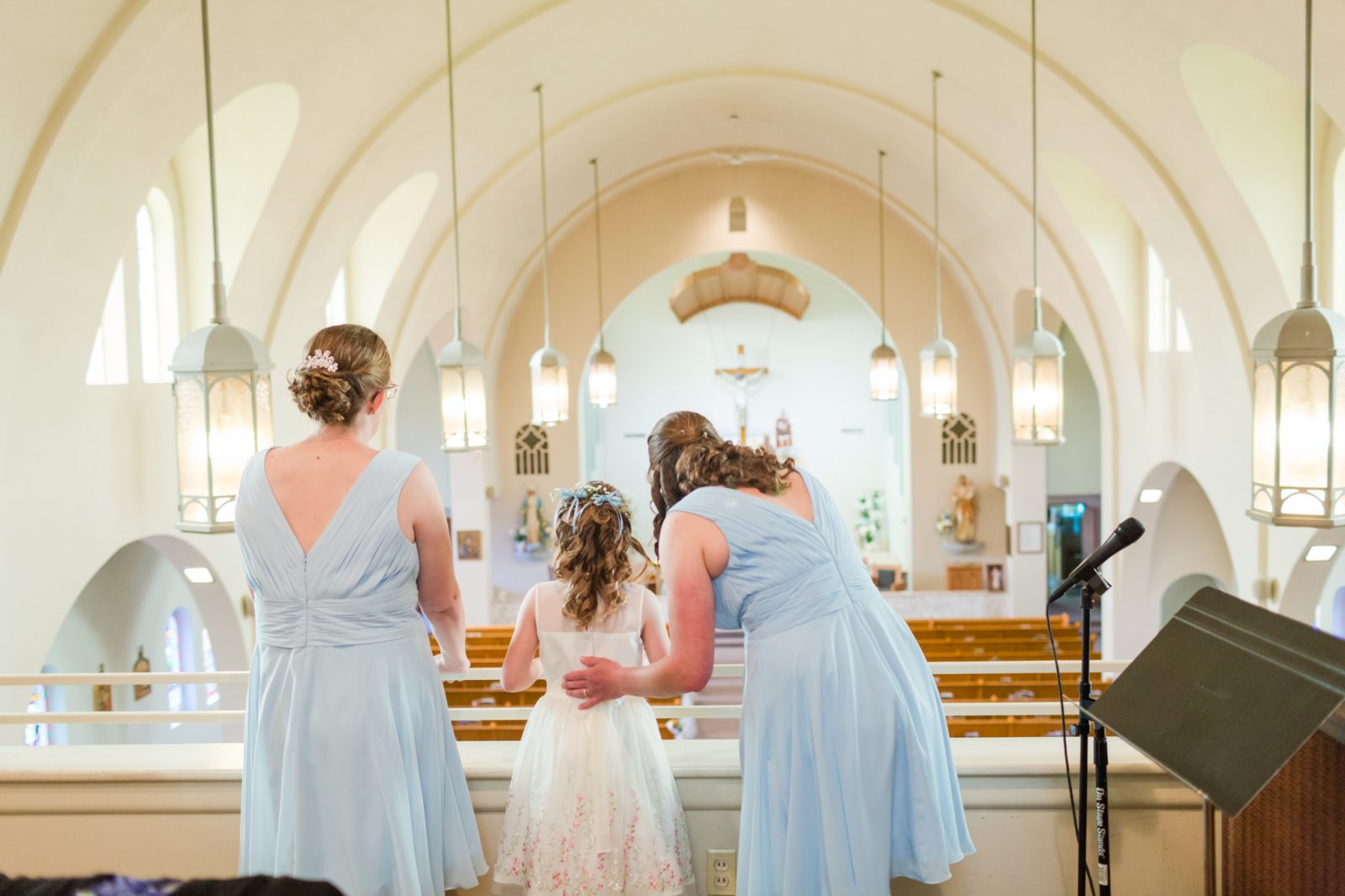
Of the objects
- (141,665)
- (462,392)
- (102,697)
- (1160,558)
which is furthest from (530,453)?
(462,392)

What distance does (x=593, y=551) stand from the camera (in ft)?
11.3

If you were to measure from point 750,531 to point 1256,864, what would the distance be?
1525 millimetres

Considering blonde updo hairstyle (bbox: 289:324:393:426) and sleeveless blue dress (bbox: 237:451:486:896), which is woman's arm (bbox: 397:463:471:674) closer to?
sleeveless blue dress (bbox: 237:451:486:896)

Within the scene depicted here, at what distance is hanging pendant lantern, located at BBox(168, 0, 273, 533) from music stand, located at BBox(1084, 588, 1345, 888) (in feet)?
9.18

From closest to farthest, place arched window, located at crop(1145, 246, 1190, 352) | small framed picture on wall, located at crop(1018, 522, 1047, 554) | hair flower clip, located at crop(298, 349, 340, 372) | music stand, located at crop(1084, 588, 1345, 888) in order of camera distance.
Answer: music stand, located at crop(1084, 588, 1345, 888)
hair flower clip, located at crop(298, 349, 340, 372)
arched window, located at crop(1145, 246, 1190, 352)
small framed picture on wall, located at crop(1018, 522, 1047, 554)

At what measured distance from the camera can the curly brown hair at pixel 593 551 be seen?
343 cm

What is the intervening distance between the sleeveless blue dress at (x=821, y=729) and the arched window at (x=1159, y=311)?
967 cm

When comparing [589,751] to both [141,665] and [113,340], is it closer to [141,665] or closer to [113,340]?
[113,340]

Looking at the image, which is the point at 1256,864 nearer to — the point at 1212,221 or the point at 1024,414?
the point at 1024,414

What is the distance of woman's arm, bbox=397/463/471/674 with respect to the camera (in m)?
2.85

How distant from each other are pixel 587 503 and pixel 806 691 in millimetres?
922

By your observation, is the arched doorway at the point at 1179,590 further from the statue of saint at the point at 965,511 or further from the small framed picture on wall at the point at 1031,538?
the statue of saint at the point at 965,511

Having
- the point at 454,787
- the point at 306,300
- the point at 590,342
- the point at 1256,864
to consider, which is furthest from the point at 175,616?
the point at 1256,864

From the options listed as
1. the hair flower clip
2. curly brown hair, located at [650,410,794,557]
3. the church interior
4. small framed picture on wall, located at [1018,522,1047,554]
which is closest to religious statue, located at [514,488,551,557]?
the church interior
